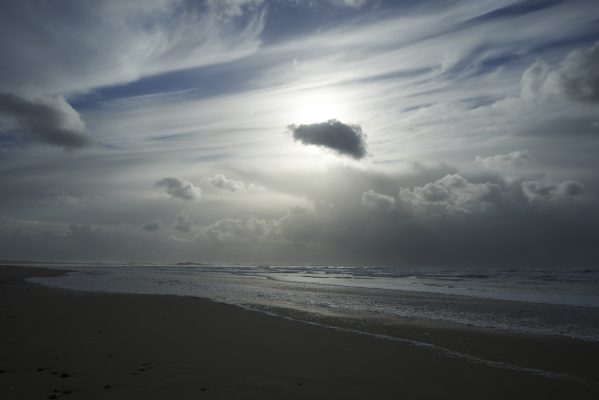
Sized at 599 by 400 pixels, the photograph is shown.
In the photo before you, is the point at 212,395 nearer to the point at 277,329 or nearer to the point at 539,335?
the point at 277,329

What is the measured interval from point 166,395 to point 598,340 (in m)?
15.0

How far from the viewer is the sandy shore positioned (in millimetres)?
8195

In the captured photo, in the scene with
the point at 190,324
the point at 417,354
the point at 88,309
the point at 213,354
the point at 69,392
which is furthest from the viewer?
the point at 88,309

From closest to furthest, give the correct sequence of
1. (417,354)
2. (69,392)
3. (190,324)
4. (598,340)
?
(69,392)
(417,354)
(598,340)
(190,324)

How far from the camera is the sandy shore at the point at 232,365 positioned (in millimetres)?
8195

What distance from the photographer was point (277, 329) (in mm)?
15297

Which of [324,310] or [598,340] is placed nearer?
[598,340]

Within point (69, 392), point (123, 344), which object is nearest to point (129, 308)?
point (123, 344)

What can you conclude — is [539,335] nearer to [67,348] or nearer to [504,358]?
[504,358]

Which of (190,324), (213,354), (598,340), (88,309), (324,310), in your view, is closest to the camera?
(213,354)

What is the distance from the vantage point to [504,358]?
11.8 meters

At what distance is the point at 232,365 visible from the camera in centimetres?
1002

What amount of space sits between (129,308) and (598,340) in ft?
63.9

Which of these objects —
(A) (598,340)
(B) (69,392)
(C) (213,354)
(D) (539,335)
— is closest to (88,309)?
(C) (213,354)
